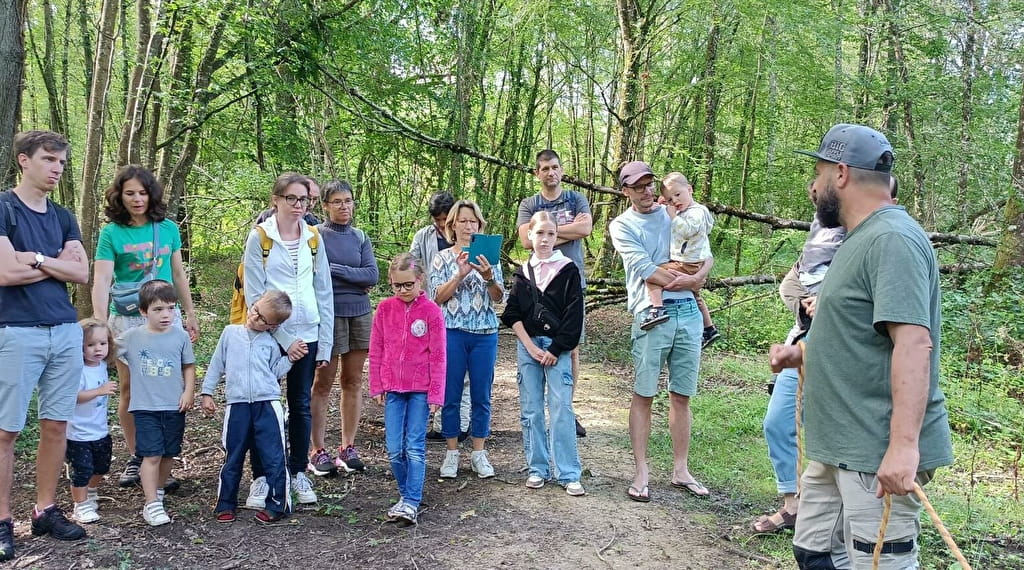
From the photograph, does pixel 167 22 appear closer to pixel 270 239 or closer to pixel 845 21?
pixel 270 239

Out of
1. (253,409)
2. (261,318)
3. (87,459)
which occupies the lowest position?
(87,459)

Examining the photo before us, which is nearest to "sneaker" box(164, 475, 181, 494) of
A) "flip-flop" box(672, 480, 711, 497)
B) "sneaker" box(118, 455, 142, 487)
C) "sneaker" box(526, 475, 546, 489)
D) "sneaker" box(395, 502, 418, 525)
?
"sneaker" box(118, 455, 142, 487)

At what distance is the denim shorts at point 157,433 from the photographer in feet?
12.5

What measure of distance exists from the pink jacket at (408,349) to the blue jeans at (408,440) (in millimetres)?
74

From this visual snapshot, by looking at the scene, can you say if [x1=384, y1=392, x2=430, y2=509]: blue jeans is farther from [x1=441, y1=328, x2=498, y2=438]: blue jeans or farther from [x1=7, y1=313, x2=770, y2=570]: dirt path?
[x1=441, y1=328, x2=498, y2=438]: blue jeans

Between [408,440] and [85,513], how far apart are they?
1829 millimetres

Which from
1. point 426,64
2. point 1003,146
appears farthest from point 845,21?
point 426,64

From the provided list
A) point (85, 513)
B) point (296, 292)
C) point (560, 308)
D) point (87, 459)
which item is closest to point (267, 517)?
point (85, 513)

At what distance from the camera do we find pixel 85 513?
3686 millimetres

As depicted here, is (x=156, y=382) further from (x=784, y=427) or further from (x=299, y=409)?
(x=784, y=427)

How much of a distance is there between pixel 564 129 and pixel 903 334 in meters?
17.4

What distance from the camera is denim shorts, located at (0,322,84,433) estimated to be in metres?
3.31

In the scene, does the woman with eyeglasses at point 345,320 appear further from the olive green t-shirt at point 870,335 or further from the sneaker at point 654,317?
the olive green t-shirt at point 870,335

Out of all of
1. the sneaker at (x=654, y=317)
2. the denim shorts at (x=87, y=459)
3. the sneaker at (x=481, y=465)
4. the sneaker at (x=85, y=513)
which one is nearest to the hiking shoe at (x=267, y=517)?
the sneaker at (x=85, y=513)
